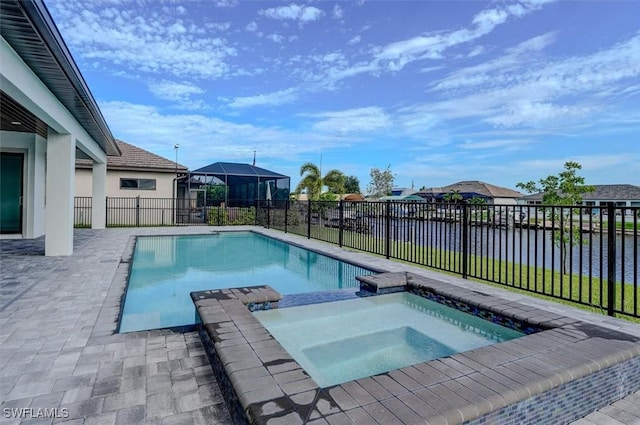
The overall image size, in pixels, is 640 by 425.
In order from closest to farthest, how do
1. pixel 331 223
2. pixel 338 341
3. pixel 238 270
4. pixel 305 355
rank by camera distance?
pixel 305 355
pixel 338 341
pixel 238 270
pixel 331 223

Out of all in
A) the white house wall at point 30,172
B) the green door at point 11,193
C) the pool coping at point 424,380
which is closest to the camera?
the pool coping at point 424,380

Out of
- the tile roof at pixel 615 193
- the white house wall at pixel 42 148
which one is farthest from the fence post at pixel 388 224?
the tile roof at pixel 615 193

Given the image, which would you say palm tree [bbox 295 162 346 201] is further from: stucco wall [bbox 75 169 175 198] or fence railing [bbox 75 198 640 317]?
stucco wall [bbox 75 169 175 198]

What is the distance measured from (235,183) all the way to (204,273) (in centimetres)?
1761

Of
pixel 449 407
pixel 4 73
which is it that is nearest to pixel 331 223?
pixel 4 73

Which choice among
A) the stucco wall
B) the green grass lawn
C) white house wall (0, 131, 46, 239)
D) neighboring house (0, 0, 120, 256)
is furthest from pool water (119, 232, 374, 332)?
the stucco wall

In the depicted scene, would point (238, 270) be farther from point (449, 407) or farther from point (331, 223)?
point (449, 407)

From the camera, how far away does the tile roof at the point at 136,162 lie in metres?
16.8

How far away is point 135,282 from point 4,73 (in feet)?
11.8

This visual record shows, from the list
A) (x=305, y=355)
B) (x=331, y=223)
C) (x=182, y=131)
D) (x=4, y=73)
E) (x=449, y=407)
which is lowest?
(x=305, y=355)

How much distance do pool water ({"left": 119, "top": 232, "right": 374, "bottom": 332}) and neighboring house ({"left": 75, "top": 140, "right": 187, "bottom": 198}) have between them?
23.4ft

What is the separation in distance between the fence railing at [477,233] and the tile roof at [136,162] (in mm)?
1578

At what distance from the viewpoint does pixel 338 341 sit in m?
3.59

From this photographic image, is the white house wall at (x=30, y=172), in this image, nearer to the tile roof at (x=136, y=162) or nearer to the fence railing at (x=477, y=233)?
the fence railing at (x=477, y=233)
